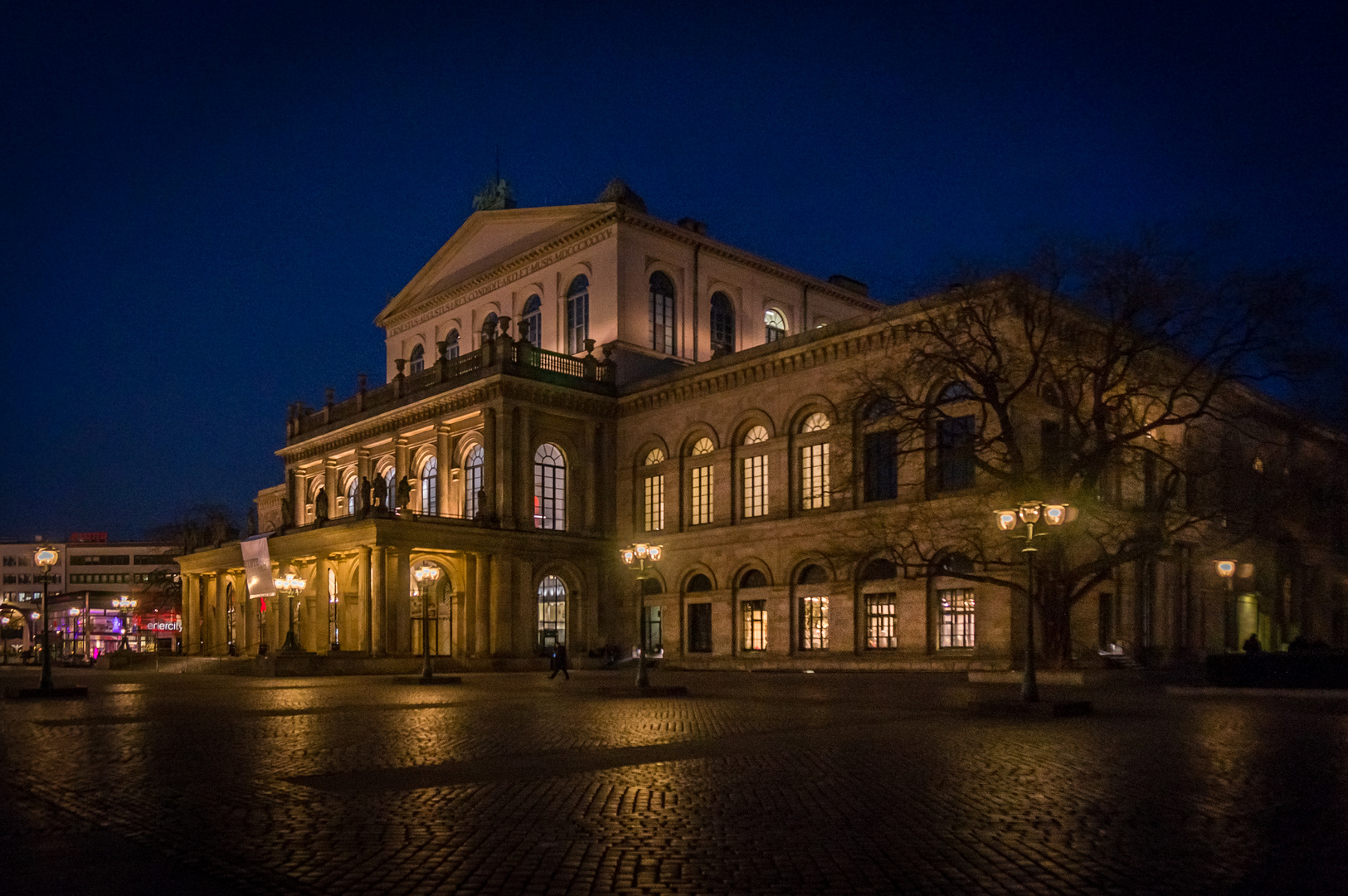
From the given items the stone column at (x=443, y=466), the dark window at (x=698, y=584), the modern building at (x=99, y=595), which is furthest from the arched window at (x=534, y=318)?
Result: the modern building at (x=99, y=595)

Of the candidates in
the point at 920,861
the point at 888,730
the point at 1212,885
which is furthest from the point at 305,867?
the point at 888,730

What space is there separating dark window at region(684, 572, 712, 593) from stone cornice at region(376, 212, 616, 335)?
15.4 metres

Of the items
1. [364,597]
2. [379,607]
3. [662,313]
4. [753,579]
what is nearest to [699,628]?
[753,579]

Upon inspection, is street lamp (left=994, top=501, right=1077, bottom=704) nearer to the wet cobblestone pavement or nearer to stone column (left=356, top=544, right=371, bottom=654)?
the wet cobblestone pavement

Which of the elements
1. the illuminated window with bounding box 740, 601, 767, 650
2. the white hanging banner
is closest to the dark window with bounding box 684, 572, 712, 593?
the illuminated window with bounding box 740, 601, 767, 650

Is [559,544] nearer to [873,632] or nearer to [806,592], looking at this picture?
[806,592]

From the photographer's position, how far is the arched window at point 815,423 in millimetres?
44562

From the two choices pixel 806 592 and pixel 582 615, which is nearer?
pixel 806 592

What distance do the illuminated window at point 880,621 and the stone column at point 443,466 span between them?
19899 millimetres

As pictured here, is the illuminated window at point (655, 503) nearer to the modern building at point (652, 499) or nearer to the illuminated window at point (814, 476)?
the modern building at point (652, 499)

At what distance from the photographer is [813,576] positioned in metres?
44.5

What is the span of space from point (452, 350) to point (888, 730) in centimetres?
4721

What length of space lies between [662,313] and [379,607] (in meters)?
18.3

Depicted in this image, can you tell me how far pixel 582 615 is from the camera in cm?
5175
